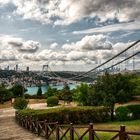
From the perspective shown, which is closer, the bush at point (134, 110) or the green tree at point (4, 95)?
the bush at point (134, 110)

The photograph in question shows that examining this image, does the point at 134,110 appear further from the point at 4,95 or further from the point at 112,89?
the point at 4,95

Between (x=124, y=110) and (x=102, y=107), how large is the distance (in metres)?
2.00

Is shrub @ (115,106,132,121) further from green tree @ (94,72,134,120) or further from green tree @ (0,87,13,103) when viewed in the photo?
green tree @ (0,87,13,103)

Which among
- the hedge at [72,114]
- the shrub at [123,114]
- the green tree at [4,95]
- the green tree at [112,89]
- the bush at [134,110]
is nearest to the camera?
the hedge at [72,114]

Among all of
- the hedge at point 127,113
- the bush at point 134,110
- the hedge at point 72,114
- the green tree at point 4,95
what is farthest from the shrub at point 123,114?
the green tree at point 4,95

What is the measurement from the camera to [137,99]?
52.8m

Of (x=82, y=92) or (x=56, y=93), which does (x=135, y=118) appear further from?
(x=56, y=93)

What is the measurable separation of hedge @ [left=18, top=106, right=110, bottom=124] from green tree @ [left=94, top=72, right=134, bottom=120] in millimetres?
1331

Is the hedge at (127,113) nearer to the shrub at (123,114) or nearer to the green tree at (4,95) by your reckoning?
the shrub at (123,114)

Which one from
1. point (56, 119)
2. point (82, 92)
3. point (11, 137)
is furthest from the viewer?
point (82, 92)

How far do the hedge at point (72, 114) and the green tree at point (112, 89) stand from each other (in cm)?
133

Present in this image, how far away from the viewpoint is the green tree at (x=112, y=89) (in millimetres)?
33469

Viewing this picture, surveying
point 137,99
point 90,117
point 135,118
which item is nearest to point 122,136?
point 90,117

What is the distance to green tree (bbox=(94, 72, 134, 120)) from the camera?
110 feet
